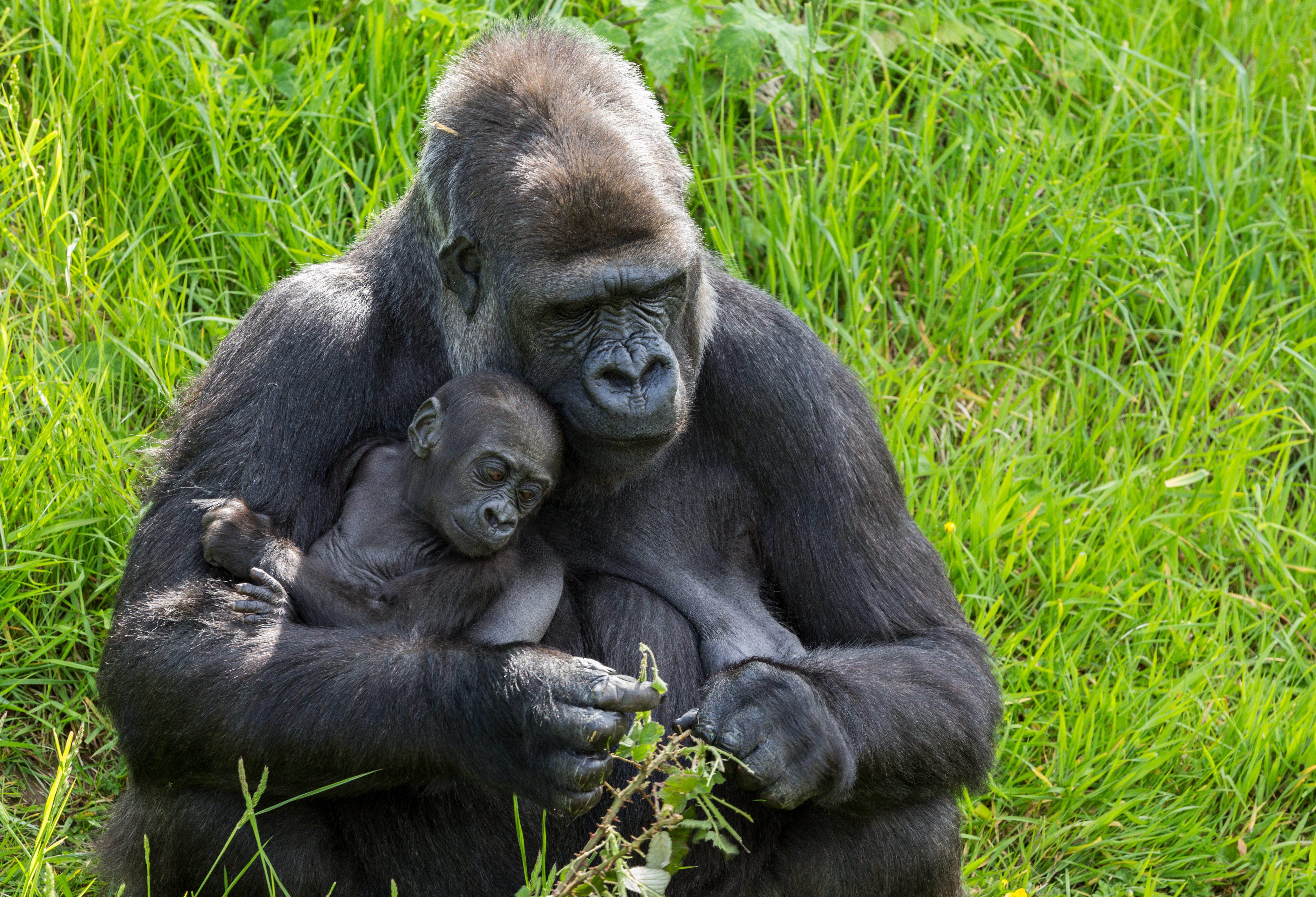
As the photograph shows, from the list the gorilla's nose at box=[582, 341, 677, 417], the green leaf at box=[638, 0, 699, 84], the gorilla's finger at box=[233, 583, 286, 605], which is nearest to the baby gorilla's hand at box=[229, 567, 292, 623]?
the gorilla's finger at box=[233, 583, 286, 605]

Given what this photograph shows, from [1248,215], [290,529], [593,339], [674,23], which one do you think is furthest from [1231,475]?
[290,529]

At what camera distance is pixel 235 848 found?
12.2ft

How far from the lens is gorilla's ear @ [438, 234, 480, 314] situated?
3.87m

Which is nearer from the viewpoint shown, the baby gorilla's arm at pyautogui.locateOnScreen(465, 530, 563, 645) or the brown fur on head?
the brown fur on head

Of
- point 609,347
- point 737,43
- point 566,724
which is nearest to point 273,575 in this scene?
point 566,724

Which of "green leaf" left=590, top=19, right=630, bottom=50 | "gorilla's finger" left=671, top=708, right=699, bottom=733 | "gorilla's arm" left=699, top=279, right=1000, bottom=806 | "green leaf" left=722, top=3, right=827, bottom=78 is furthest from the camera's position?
"green leaf" left=722, top=3, right=827, bottom=78

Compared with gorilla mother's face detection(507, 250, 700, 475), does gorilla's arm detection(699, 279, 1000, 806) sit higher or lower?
lower

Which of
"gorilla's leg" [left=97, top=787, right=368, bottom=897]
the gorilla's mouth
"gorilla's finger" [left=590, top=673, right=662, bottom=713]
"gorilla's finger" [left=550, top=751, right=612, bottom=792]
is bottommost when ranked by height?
"gorilla's leg" [left=97, top=787, right=368, bottom=897]

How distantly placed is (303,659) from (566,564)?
771 millimetres

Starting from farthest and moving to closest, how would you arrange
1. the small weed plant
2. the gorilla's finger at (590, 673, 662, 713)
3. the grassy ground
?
the grassy ground → the gorilla's finger at (590, 673, 662, 713) → the small weed plant

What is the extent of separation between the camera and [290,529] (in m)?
3.86

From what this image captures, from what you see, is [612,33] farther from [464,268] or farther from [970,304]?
[464,268]

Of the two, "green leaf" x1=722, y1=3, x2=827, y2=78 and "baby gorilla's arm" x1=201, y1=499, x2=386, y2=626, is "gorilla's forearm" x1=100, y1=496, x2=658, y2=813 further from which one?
"green leaf" x1=722, y1=3, x2=827, y2=78

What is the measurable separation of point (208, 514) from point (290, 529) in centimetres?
22
